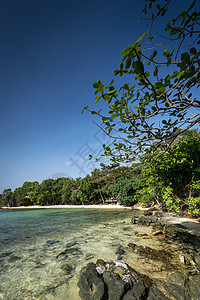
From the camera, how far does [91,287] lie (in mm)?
3314

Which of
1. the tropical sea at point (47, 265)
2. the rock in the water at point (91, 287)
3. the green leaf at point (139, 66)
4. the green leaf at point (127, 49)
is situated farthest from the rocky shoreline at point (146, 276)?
the green leaf at point (127, 49)

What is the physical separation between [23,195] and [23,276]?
2287 inches

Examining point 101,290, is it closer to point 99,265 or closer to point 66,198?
point 99,265

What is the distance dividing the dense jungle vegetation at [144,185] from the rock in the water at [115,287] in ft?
7.72

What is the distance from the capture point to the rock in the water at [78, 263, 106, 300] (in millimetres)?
3071

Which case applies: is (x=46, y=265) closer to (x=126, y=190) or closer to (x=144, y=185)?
(x=144, y=185)

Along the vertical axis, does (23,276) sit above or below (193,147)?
below

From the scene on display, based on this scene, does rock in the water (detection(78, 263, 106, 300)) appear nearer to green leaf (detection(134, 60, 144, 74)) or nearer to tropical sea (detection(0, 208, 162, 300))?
tropical sea (detection(0, 208, 162, 300))

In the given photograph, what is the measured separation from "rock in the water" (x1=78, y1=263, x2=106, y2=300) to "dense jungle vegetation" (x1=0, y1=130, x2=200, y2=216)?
2.39 meters

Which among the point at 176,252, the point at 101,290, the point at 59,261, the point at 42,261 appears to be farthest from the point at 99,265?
the point at 176,252

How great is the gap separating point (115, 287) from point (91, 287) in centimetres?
60

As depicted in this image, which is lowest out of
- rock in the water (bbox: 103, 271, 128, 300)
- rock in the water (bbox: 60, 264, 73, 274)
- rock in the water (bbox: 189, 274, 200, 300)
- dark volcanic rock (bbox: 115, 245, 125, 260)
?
dark volcanic rock (bbox: 115, 245, 125, 260)

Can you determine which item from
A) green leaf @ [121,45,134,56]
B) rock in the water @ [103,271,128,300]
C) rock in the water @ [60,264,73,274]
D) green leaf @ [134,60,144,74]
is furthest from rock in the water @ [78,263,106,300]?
green leaf @ [121,45,134,56]

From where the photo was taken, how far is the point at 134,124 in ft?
7.46
